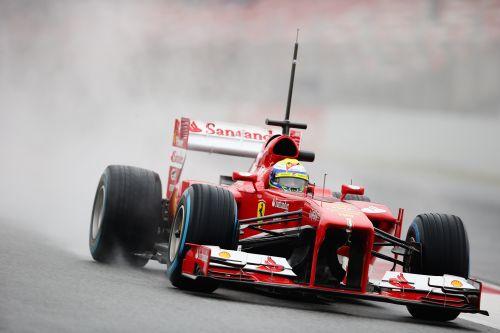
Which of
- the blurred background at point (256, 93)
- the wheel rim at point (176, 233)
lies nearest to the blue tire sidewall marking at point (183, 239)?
the wheel rim at point (176, 233)

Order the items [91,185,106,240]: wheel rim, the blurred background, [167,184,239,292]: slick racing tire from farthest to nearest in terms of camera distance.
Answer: the blurred background → [91,185,106,240]: wheel rim → [167,184,239,292]: slick racing tire

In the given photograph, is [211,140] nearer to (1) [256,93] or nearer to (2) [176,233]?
(2) [176,233]

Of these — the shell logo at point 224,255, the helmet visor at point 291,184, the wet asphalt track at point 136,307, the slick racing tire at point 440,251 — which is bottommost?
the wet asphalt track at point 136,307

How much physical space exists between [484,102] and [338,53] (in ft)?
13.1

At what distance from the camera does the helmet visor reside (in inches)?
489

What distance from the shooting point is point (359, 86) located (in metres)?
22.5

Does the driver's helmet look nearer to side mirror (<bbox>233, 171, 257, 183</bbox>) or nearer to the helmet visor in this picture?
the helmet visor

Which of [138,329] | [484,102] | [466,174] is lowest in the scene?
[138,329]

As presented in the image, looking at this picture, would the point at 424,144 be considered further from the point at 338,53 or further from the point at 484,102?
the point at 338,53

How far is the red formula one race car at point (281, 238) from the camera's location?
1052cm

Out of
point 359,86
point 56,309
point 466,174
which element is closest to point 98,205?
point 56,309

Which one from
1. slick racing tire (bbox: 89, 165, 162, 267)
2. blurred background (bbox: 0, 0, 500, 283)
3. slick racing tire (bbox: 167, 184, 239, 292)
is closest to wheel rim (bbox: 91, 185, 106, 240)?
slick racing tire (bbox: 89, 165, 162, 267)

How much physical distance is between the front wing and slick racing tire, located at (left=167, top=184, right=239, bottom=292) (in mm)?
107

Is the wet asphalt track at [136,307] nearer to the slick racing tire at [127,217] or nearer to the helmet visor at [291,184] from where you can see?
the slick racing tire at [127,217]
